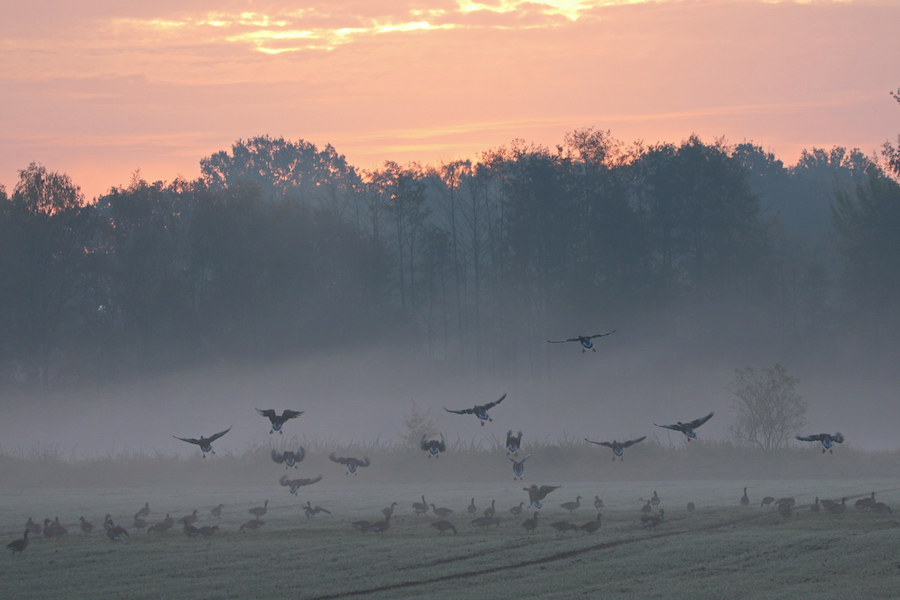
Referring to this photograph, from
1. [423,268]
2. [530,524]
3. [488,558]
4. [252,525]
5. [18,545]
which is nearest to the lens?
[488,558]

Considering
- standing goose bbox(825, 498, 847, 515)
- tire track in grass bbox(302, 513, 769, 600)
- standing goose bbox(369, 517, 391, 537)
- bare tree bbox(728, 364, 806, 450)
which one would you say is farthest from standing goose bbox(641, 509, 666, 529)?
bare tree bbox(728, 364, 806, 450)

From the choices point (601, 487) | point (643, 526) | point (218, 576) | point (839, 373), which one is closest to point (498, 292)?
point (839, 373)

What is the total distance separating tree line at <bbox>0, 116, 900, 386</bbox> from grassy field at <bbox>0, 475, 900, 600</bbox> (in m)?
54.2

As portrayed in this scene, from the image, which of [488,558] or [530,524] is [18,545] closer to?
[488,558]

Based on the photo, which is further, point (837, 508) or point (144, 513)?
point (144, 513)

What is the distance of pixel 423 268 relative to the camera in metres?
93.6

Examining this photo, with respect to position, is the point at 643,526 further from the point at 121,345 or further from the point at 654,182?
the point at 121,345

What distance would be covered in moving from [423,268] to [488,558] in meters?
72.3

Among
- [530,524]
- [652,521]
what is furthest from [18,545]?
[652,521]

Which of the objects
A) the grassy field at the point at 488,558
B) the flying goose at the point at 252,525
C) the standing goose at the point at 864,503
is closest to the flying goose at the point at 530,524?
the grassy field at the point at 488,558

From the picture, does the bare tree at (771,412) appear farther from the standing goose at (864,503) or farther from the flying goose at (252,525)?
the flying goose at (252,525)

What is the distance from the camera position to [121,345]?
86.8 metres

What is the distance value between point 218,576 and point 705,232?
7408 centimetres

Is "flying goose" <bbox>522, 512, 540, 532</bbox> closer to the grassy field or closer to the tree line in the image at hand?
the grassy field
